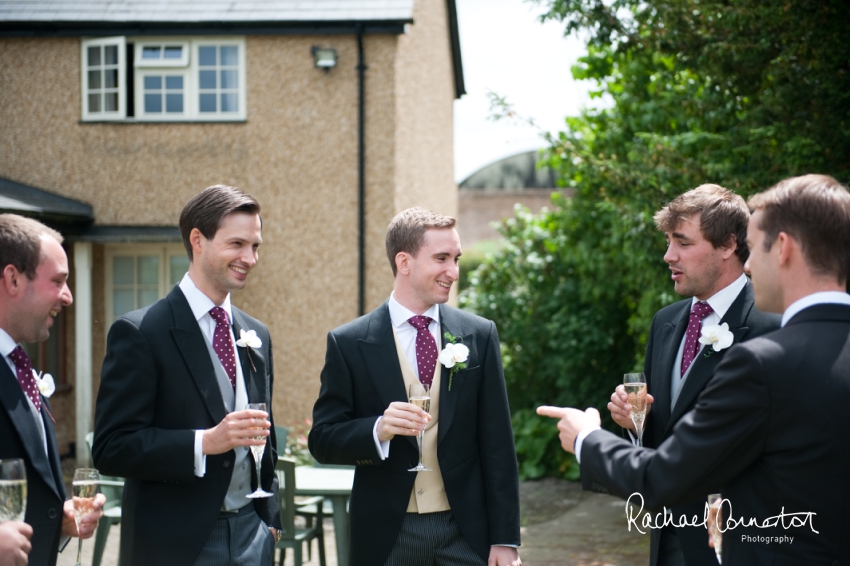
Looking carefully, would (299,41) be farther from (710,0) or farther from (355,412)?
(355,412)

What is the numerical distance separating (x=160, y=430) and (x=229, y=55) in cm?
1010

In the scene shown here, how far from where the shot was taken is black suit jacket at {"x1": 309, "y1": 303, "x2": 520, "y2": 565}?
3.57 meters

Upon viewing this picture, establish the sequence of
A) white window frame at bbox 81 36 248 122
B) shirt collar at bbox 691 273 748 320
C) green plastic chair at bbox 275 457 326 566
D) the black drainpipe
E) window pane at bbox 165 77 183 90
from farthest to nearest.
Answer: window pane at bbox 165 77 183 90 < white window frame at bbox 81 36 248 122 < the black drainpipe < green plastic chair at bbox 275 457 326 566 < shirt collar at bbox 691 273 748 320

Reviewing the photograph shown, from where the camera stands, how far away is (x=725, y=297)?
3.60 metres

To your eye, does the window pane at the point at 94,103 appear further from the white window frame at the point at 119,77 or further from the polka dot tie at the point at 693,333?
the polka dot tie at the point at 693,333

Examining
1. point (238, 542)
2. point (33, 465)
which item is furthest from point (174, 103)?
point (33, 465)

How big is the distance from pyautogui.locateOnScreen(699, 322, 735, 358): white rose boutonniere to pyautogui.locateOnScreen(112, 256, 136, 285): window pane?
1108 cm

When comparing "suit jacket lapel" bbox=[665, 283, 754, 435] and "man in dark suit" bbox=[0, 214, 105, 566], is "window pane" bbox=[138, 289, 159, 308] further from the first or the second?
"suit jacket lapel" bbox=[665, 283, 754, 435]

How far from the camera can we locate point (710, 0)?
7152 mm

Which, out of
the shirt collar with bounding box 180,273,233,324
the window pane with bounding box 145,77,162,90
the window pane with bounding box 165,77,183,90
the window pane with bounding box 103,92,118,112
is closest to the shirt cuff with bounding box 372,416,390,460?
the shirt collar with bounding box 180,273,233,324

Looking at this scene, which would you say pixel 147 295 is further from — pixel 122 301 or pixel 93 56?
pixel 93 56

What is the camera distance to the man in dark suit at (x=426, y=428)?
356 cm

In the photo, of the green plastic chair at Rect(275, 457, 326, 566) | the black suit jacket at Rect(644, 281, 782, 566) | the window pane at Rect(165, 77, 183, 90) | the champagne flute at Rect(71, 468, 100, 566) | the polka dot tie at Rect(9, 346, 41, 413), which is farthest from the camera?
the window pane at Rect(165, 77, 183, 90)

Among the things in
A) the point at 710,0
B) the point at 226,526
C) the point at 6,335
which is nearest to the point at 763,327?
the point at 226,526
